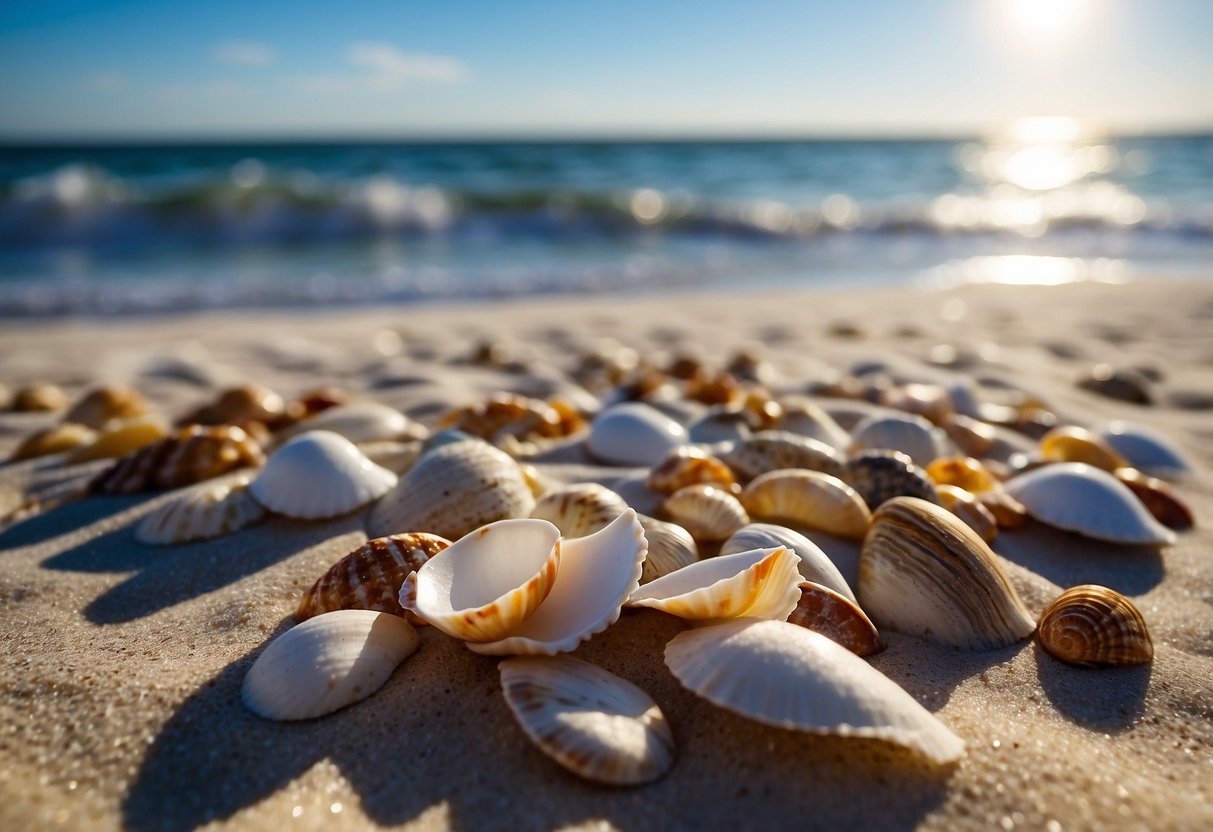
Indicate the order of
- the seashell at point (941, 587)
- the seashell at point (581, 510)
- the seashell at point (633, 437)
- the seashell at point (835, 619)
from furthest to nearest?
the seashell at point (633, 437) < the seashell at point (581, 510) < the seashell at point (941, 587) < the seashell at point (835, 619)

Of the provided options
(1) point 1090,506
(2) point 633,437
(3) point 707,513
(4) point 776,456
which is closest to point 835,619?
(3) point 707,513

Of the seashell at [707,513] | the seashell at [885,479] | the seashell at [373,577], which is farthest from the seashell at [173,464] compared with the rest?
the seashell at [885,479]

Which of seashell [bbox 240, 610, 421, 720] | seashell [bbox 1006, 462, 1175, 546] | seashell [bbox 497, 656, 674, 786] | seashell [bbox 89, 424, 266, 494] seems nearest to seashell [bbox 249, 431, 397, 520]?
seashell [bbox 89, 424, 266, 494]

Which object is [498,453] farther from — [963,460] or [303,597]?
[963,460]

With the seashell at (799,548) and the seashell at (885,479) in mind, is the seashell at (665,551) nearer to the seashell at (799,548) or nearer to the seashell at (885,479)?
the seashell at (799,548)

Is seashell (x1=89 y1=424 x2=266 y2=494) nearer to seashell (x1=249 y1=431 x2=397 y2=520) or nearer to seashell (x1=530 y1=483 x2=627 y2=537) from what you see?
seashell (x1=249 y1=431 x2=397 y2=520)

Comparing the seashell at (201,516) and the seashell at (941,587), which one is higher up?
the seashell at (941,587)

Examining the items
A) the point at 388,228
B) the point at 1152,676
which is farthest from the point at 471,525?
the point at 388,228
